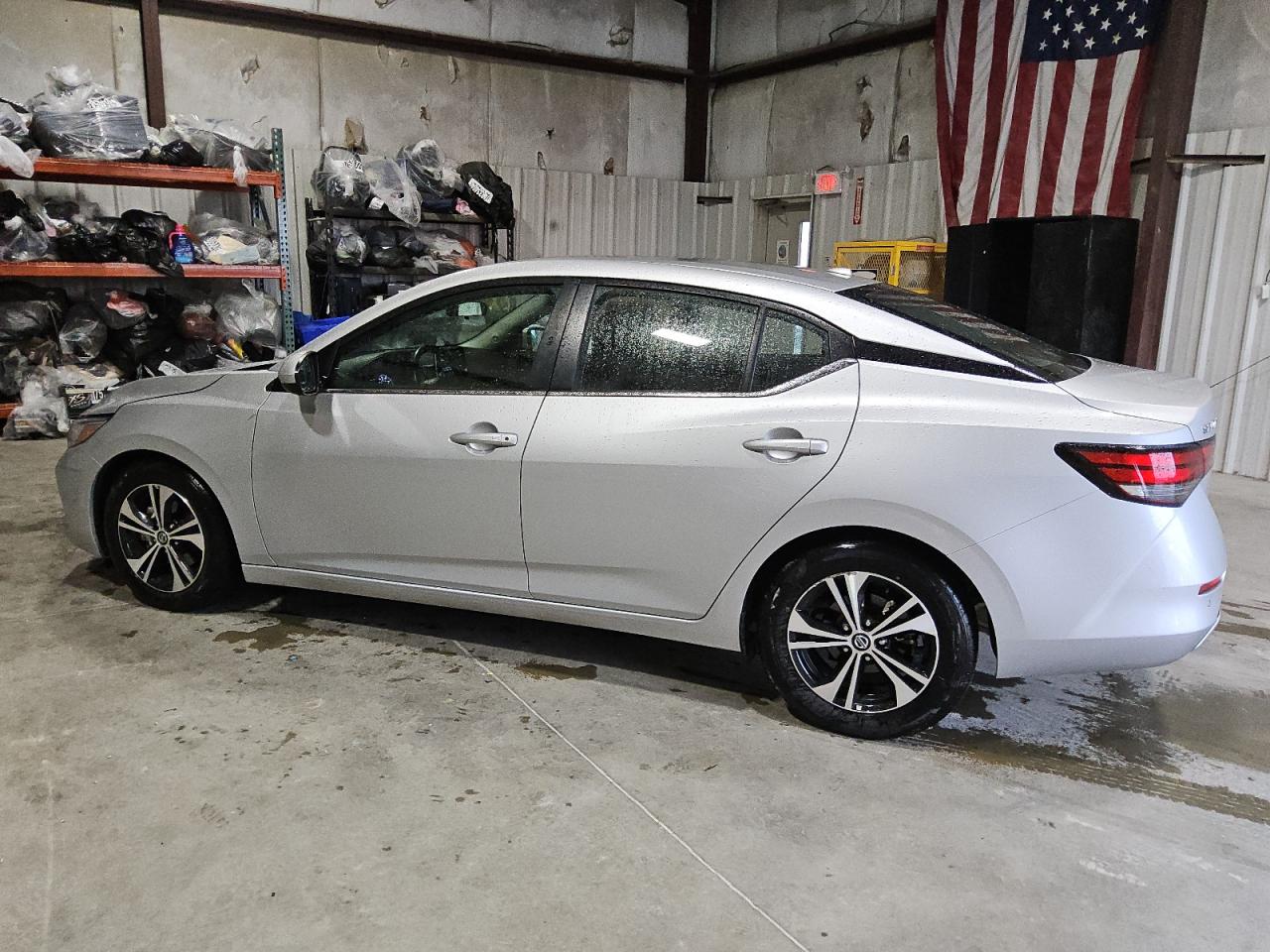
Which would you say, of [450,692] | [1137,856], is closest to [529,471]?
[450,692]

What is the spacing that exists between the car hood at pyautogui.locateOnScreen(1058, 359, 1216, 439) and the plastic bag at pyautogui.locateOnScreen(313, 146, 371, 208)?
7.00 m

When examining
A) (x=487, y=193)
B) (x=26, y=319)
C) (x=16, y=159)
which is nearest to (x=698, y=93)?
(x=487, y=193)

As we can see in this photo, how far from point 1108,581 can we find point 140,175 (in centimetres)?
724

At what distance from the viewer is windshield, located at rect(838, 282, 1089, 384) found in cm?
278

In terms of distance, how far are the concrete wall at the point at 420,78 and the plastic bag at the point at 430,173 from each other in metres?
0.70

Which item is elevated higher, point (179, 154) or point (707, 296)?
point (179, 154)

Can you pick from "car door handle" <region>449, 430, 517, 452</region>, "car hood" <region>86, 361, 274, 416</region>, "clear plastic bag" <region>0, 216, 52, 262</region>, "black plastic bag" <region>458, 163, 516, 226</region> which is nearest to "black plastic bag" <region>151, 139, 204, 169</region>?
"clear plastic bag" <region>0, 216, 52, 262</region>

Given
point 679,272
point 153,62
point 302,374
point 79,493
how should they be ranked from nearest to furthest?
point 679,272
point 302,374
point 79,493
point 153,62

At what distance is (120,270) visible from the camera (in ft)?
24.2

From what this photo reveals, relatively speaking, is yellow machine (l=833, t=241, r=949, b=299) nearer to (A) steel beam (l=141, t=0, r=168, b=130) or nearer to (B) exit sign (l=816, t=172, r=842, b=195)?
(B) exit sign (l=816, t=172, r=842, b=195)

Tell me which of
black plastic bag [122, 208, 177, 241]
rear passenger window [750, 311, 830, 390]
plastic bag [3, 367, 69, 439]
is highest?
black plastic bag [122, 208, 177, 241]

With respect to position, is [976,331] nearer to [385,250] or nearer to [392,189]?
[385,250]

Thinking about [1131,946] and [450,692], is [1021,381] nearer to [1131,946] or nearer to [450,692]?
[1131,946]

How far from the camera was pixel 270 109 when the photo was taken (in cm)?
895
